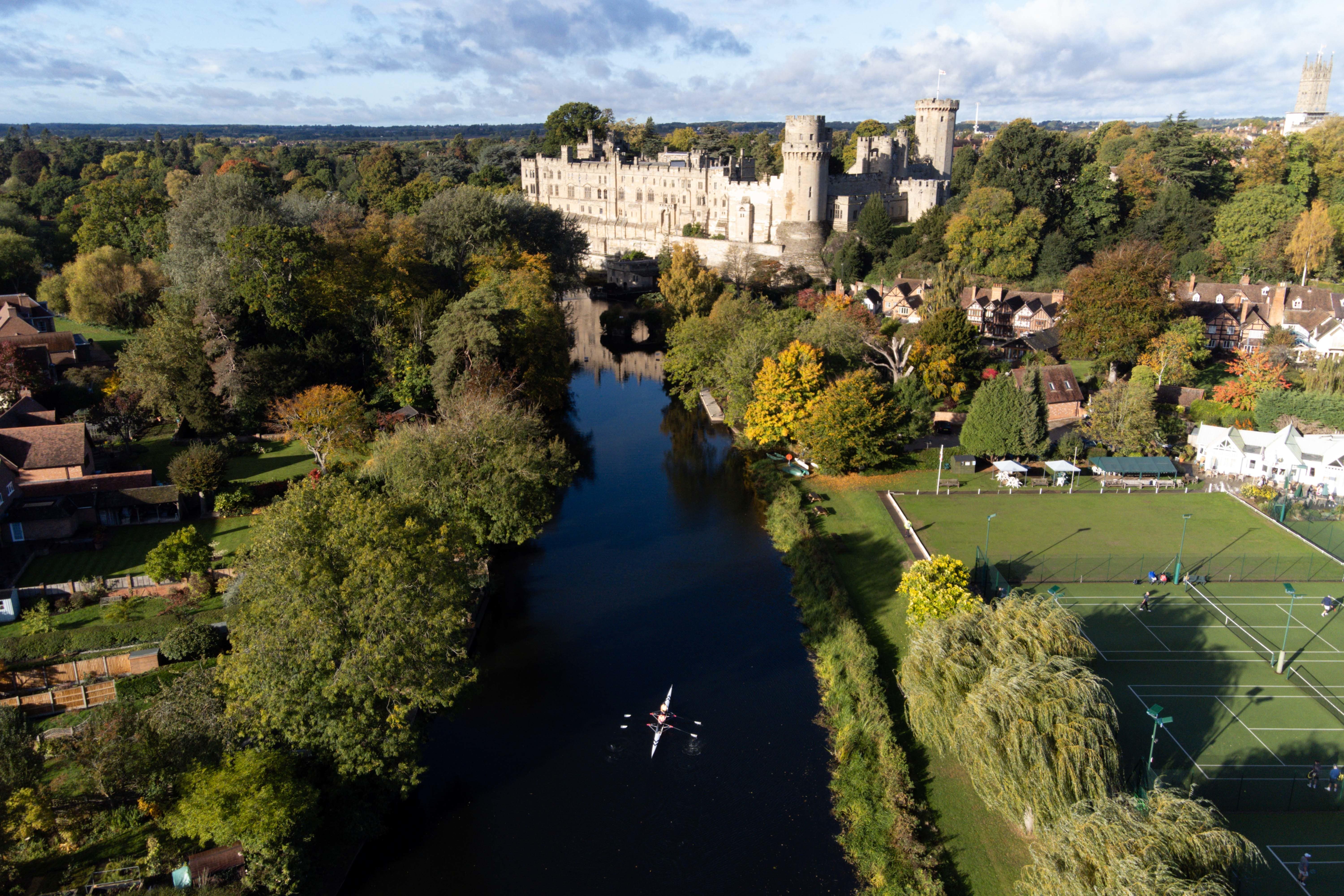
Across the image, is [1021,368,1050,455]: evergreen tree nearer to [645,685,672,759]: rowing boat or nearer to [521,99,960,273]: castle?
[645,685,672,759]: rowing boat

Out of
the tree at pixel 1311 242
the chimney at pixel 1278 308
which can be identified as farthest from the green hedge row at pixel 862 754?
the tree at pixel 1311 242

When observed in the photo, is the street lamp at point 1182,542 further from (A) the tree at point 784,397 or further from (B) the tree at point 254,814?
(B) the tree at point 254,814

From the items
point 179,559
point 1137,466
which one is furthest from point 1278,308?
point 179,559

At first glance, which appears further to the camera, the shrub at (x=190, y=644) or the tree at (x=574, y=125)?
the tree at (x=574, y=125)

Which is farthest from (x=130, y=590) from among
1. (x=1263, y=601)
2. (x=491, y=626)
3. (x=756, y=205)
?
(x=756, y=205)

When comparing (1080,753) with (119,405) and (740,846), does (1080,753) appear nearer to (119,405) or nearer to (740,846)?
(740,846)

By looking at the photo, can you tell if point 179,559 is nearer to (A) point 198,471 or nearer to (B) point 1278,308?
(A) point 198,471
